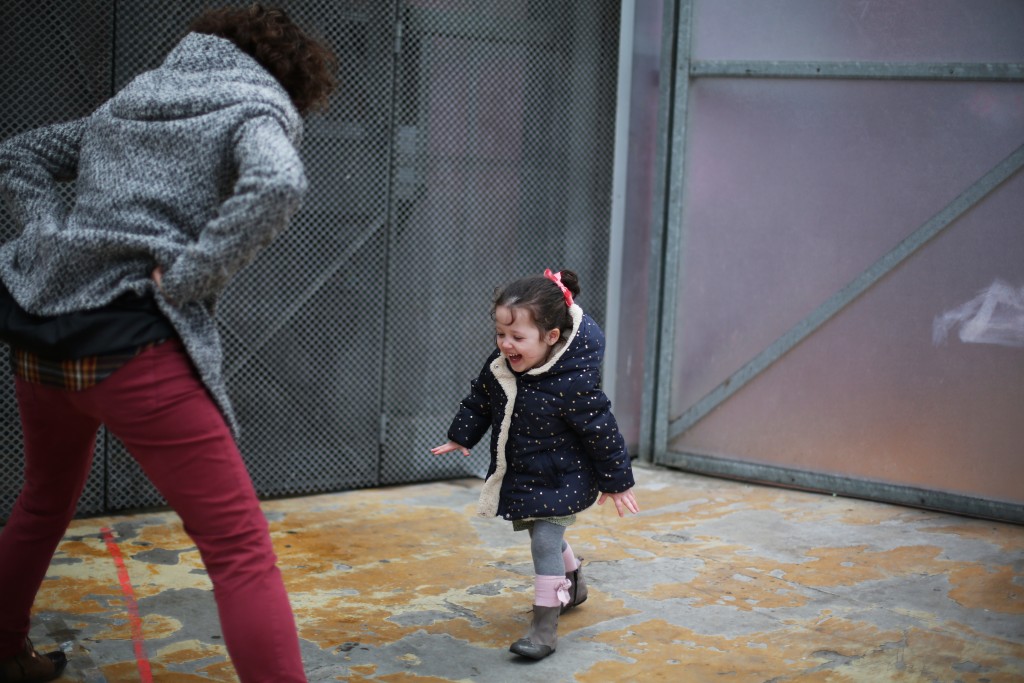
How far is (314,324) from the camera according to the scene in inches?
206

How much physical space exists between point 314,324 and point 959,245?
295cm

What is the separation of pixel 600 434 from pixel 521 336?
378 mm

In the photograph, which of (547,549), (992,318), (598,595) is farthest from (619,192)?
(547,549)

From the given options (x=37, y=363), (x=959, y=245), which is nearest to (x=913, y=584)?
(x=959, y=245)

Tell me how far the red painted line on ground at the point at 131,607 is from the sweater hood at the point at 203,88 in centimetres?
156

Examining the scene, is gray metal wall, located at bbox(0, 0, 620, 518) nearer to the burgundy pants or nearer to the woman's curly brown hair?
the woman's curly brown hair

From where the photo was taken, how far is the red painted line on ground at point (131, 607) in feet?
10.8

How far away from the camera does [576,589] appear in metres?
3.93

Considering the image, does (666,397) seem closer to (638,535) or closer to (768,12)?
(638,535)

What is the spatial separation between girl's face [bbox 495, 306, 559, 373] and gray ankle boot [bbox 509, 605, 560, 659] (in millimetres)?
755

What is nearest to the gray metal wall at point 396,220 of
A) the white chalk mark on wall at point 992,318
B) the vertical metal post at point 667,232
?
the vertical metal post at point 667,232

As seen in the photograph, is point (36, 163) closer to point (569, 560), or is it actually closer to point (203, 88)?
point (203, 88)

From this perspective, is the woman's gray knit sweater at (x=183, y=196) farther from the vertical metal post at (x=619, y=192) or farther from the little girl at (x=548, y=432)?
the vertical metal post at (x=619, y=192)

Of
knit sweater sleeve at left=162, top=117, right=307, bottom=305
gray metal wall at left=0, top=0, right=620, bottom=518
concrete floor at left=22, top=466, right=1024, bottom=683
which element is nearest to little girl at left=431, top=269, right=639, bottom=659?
concrete floor at left=22, top=466, right=1024, bottom=683
